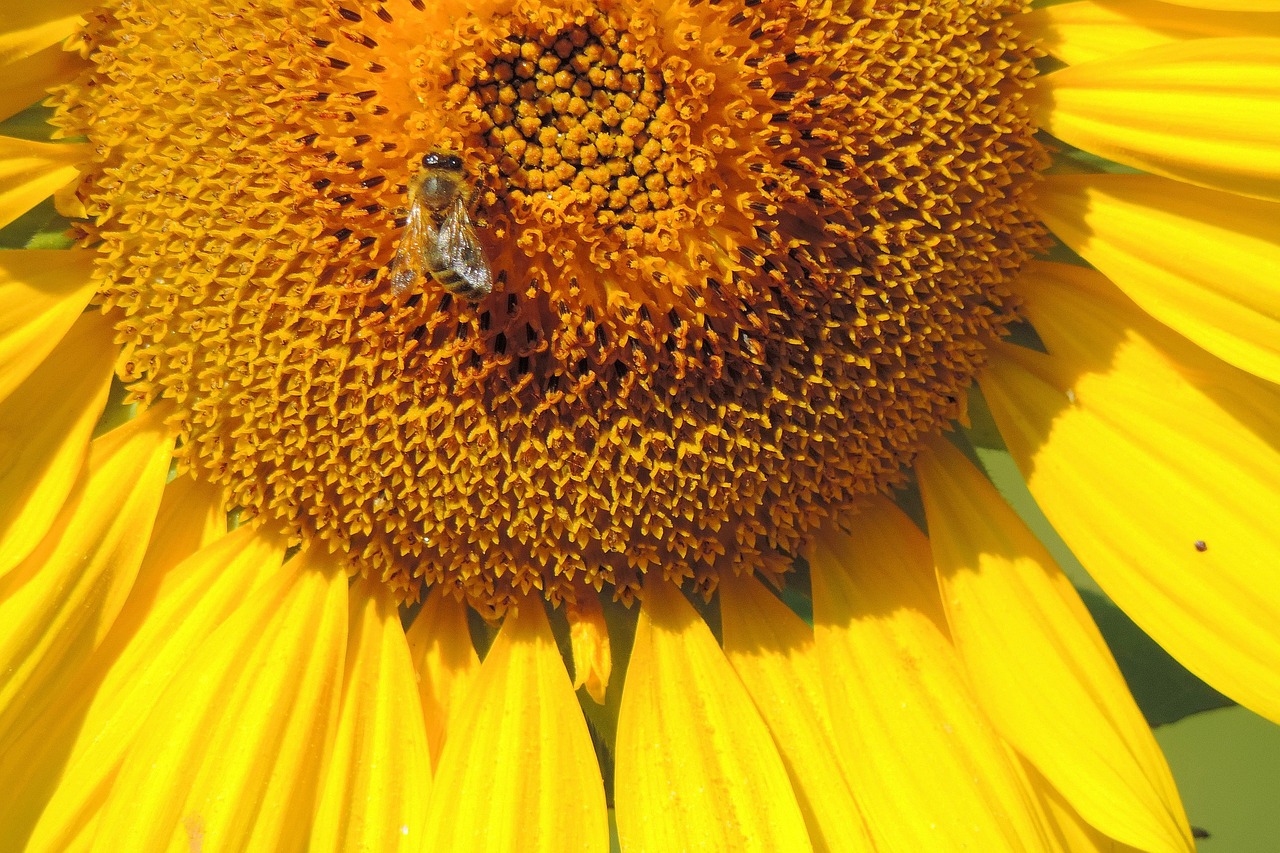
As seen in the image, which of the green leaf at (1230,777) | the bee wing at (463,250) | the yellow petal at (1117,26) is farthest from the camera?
the green leaf at (1230,777)

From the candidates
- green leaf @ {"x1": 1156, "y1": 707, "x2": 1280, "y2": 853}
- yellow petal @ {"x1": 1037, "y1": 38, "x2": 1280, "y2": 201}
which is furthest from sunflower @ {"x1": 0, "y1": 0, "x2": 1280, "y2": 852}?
green leaf @ {"x1": 1156, "y1": 707, "x2": 1280, "y2": 853}

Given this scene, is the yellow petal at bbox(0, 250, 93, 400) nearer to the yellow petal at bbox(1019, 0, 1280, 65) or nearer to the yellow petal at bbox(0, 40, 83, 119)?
the yellow petal at bbox(0, 40, 83, 119)

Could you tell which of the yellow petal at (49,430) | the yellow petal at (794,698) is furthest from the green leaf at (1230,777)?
the yellow petal at (49,430)

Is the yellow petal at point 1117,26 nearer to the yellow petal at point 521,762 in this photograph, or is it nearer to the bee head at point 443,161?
the bee head at point 443,161

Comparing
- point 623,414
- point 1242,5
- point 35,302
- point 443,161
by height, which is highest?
point 1242,5

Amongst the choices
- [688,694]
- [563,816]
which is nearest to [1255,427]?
[688,694]

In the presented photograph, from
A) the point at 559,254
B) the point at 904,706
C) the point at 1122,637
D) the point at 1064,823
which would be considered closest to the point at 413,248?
the point at 559,254

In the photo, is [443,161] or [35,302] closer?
[443,161]

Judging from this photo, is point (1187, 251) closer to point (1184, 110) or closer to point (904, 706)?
point (1184, 110)
